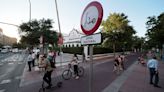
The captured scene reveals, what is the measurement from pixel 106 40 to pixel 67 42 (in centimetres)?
3338

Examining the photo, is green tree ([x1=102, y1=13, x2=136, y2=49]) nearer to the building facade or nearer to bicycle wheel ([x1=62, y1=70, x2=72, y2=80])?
bicycle wheel ([x1=62, y1=70, x2=72, y2=80])

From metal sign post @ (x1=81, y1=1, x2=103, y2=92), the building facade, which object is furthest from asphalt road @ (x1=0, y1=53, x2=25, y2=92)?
the building facade

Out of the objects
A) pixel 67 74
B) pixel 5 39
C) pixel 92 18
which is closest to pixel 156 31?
pixel 67 74

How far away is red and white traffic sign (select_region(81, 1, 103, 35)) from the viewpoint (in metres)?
3.42

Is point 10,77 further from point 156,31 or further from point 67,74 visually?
point 156,31

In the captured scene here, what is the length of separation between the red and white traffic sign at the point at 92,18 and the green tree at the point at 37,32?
85.7ft

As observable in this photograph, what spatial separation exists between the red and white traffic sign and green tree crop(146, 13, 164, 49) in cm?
3475

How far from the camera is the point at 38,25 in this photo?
31.3 meters

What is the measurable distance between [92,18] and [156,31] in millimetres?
38071

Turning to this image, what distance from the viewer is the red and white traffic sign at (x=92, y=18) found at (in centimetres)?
342

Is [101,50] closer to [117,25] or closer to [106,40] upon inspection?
[106,40]

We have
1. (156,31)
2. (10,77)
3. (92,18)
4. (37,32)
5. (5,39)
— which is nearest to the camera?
(92,18)

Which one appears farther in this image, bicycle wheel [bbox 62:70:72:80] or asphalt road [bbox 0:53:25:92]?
bicycle wheel [bbox 62:70:72:80]

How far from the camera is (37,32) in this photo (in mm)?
29188
